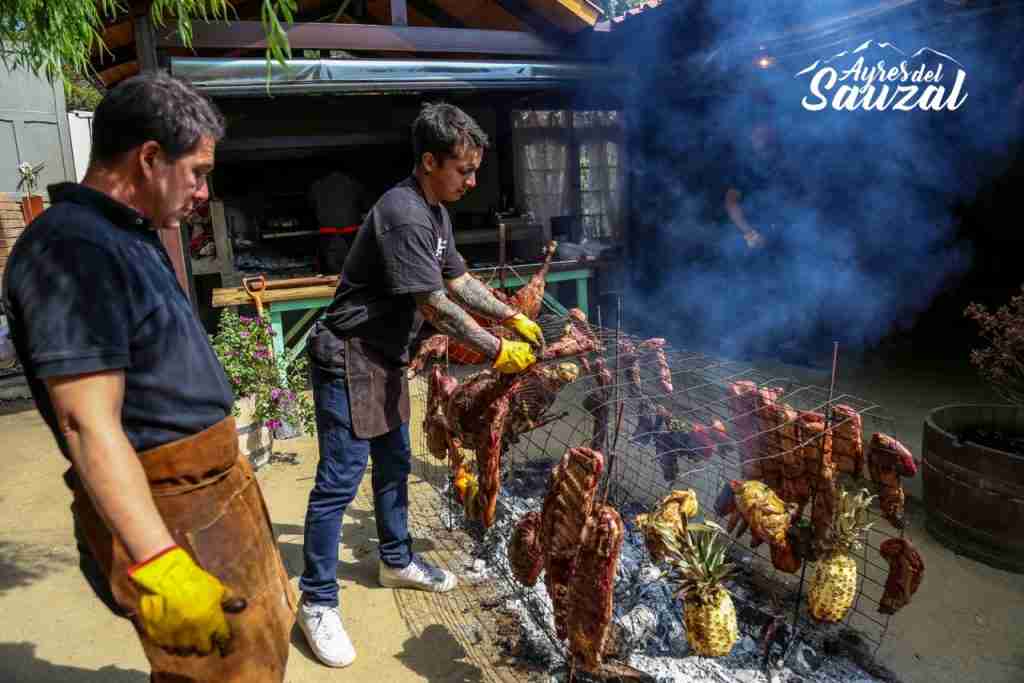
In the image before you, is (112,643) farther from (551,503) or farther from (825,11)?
(825,11)

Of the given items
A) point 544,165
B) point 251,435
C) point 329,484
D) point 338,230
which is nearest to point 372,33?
point 338,230

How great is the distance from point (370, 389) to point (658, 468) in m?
2.58

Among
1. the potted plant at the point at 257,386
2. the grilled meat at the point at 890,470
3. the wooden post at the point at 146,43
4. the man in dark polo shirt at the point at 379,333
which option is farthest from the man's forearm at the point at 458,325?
the wooden post at the point at 146,43

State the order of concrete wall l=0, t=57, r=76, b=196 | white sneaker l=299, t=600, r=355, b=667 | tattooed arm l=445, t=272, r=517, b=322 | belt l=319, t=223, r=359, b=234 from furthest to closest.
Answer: concrete wall l=0, t=57, r=76, b=196
belt l=319, t=223, r=359, b=234
tattooed arm l=445, t=272, r=517, b=322
white sneaker l=299, t=600, r=355, b=667

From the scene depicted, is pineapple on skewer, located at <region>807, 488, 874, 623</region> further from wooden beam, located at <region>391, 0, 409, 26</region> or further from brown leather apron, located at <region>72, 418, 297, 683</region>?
wooden beam, located at <region>391, 0, 409, 26</region>

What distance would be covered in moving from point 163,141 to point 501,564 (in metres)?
2.95

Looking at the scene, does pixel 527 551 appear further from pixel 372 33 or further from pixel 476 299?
pixel 372 33

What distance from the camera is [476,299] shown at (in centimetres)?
361

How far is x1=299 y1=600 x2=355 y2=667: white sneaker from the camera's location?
311 centimetres

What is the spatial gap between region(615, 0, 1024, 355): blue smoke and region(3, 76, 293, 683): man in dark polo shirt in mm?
6231

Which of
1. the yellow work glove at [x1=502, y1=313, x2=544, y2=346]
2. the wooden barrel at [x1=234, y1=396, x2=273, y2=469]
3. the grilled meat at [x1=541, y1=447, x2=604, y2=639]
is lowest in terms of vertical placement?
the wooden barrel at [x1=234, y1=396, x2=273, y2=469]

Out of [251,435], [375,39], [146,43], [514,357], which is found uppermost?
[375,39]

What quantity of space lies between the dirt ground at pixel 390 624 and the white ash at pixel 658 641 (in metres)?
0.21

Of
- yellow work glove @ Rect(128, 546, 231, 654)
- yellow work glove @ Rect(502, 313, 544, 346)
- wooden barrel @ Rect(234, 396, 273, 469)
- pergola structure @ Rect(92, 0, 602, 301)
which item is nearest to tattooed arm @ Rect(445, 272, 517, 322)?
yellow work glove @ Rect(502, 313, 544, 346)
